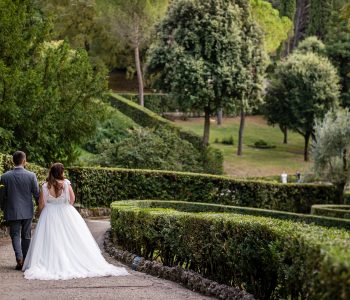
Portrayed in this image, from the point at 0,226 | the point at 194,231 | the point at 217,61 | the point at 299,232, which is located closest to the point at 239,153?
the point at 217,61

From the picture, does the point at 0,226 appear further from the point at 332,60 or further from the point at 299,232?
the point at 332,60

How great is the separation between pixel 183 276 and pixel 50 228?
7.38 ft

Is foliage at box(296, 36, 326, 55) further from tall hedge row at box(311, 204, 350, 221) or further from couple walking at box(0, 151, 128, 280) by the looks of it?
couple walking at box(0, 151, 128, 280)

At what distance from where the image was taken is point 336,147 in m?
41.1

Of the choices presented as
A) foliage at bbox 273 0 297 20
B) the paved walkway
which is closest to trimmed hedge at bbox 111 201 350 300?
the paved walkway

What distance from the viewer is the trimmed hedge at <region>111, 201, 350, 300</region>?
20.1ft

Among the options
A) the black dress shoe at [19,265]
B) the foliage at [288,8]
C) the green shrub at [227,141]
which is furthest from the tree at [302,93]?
the black dress shoe at [19,265]

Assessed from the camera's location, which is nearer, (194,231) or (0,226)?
(194,231)

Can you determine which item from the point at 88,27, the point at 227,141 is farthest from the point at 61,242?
the point at 88,27

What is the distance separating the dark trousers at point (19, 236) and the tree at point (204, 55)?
36.1 m

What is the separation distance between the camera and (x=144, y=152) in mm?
35750

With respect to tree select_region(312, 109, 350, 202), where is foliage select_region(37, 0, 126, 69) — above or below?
above

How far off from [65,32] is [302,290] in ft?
178

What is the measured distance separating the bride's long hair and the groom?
0.48 metres
